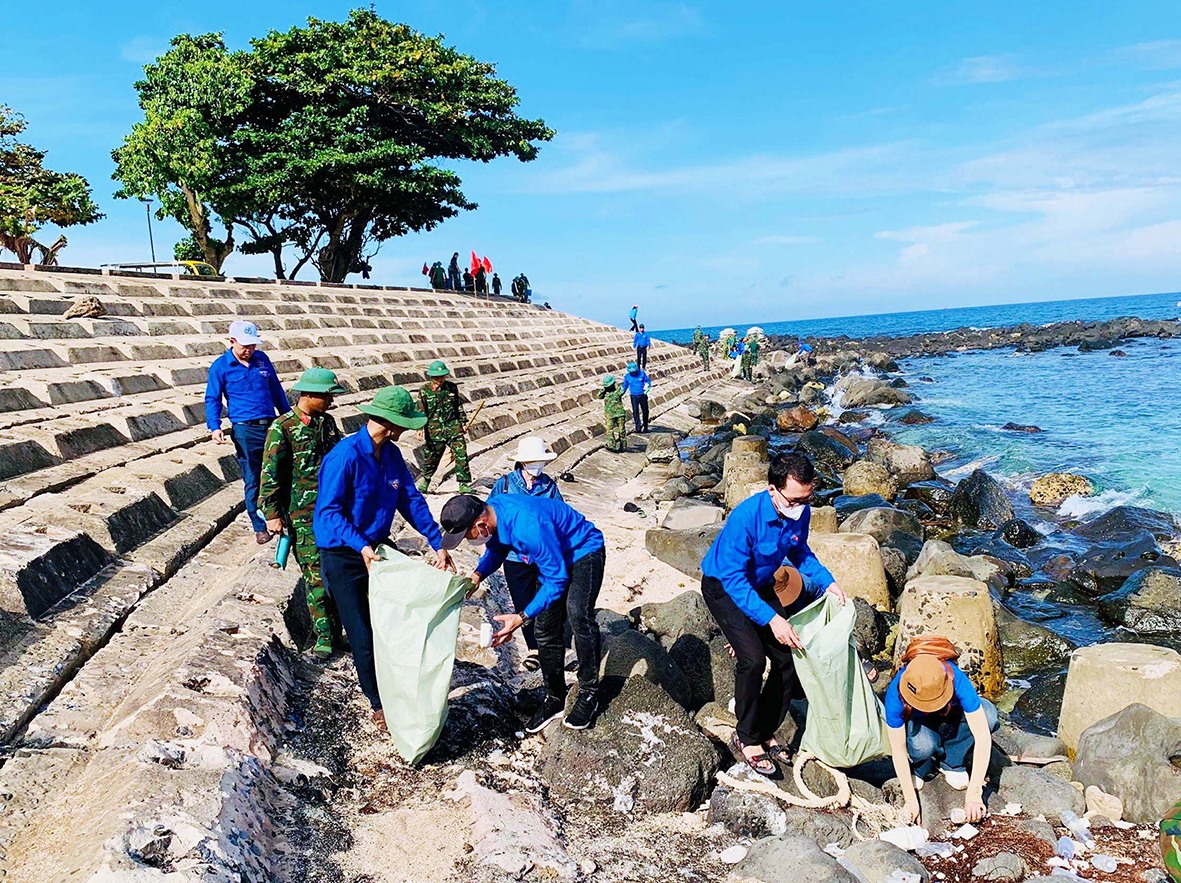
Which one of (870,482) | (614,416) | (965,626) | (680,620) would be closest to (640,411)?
(614,416)

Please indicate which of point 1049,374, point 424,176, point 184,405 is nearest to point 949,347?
point 1049,374

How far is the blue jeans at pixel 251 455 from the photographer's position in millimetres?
6172

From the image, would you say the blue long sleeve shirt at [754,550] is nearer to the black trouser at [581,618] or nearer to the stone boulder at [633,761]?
the black trouser at [581,618]

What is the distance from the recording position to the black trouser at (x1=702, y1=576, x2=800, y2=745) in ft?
13.8

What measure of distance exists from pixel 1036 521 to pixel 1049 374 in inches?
1061

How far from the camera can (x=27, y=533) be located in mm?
4820

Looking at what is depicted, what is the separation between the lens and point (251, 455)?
6.25 metres

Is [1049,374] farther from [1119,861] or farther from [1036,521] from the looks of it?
[1119,861]

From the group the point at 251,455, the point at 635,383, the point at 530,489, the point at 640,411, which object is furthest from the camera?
the point at 640,411

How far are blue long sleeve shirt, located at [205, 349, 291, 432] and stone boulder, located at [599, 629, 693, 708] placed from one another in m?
3.13

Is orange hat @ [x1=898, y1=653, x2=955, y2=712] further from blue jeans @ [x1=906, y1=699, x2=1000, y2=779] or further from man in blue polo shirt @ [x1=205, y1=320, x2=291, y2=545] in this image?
man in blue polo shirt @ [x1=205, y1=320, x2=291, y2=545]

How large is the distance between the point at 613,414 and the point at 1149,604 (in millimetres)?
8476

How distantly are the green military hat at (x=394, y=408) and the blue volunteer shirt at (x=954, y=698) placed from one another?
8.84 feet

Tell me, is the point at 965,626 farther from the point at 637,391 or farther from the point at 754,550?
the point at 637,391
